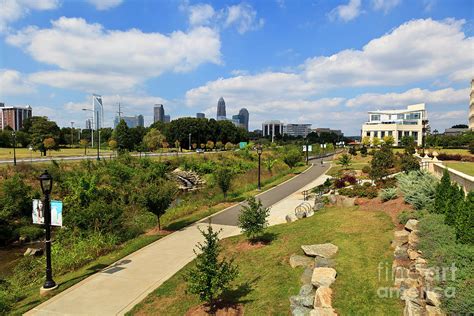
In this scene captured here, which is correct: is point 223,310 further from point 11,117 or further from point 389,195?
point 11,117

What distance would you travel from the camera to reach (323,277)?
25.1ft

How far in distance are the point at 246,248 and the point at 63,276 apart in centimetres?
694

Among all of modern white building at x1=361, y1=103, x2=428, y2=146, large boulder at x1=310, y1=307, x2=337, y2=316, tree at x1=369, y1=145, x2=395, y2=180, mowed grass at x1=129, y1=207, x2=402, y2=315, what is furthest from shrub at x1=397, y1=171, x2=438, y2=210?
modern white building at x1=361, y1=103, x2=428, y2=146

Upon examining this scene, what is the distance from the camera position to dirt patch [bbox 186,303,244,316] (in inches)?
295

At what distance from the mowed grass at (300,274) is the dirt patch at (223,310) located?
18 cm

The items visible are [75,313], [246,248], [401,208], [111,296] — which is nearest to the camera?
[75,313]

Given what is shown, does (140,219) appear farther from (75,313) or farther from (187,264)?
(75,313)

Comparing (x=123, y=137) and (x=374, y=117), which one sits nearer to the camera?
(x=123, y=137)

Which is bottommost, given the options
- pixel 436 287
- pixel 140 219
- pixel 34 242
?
pixel 34 242

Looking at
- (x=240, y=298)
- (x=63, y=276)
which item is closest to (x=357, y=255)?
(x=240, y=298)

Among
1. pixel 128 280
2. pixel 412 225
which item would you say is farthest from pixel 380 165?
pixel 128 280

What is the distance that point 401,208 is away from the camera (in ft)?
41.9

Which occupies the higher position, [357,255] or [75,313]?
[357,255]

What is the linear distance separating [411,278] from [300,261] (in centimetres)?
317
